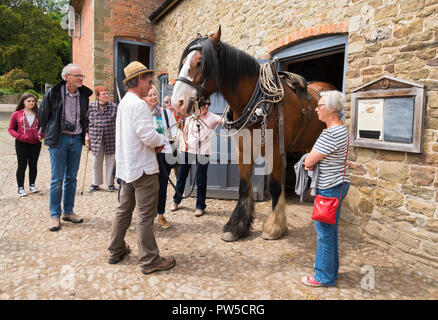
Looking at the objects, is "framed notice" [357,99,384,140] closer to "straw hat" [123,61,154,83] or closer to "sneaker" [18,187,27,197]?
"straw hat" [123,61,154,83]

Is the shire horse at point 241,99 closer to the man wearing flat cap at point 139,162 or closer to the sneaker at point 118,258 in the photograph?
the man wearing flat cap at point 139,162

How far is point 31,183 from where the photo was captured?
5.63 meters

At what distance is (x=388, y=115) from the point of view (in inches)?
130

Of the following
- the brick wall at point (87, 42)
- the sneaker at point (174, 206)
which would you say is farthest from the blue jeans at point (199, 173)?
the brick wall at point (87, 42)

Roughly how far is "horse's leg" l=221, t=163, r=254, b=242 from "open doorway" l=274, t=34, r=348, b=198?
1734 mm

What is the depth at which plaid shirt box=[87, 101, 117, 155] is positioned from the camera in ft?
18.4

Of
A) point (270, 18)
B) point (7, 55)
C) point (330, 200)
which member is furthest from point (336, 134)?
point (7, 55)

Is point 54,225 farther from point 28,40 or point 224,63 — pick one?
point 28,40

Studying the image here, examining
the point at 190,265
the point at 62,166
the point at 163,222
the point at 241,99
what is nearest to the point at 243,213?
the point at 190,265

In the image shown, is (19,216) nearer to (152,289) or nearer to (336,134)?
(152,289)

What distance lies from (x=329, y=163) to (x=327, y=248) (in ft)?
2.41

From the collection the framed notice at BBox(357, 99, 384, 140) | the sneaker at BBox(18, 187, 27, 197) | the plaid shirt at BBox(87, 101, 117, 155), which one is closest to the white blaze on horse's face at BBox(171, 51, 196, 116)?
the framed notice at BBox(357, 99, 384, 140)

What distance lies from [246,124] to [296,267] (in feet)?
5.20

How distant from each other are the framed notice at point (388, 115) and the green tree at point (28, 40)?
109 feet
